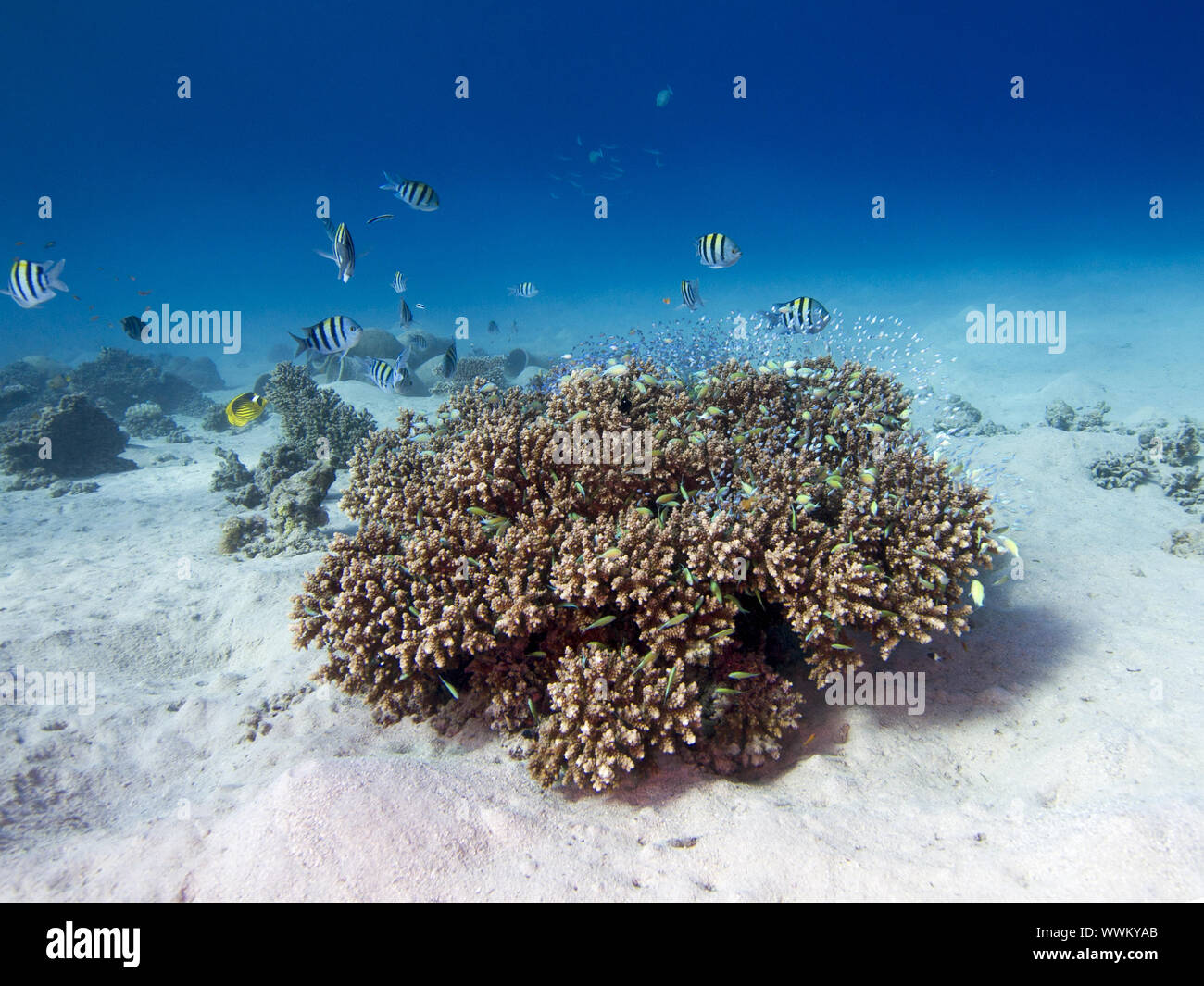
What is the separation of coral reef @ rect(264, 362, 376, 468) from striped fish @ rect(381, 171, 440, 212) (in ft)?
14.7

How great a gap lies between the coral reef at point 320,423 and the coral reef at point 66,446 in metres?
5.01

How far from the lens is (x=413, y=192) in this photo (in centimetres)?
869

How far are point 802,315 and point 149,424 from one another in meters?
19.8

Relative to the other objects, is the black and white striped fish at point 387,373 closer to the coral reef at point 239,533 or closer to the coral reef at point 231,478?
the coral reef at point 239,533

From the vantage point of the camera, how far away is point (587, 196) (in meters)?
83.4

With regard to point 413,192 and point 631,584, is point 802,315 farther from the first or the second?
point 413,192

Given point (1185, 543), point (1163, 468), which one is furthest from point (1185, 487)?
point (1185, 543)

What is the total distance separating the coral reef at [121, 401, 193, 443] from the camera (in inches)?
673

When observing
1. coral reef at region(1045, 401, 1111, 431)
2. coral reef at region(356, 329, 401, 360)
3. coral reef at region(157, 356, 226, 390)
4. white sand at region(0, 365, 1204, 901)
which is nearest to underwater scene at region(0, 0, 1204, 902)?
white sand at region(0, 365, 1204, 901)

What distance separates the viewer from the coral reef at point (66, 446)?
1278 centimetres

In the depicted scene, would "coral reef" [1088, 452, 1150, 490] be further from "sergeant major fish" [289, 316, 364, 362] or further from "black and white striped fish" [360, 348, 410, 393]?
"sergeant major fish" [289, 316, 364, 362]
